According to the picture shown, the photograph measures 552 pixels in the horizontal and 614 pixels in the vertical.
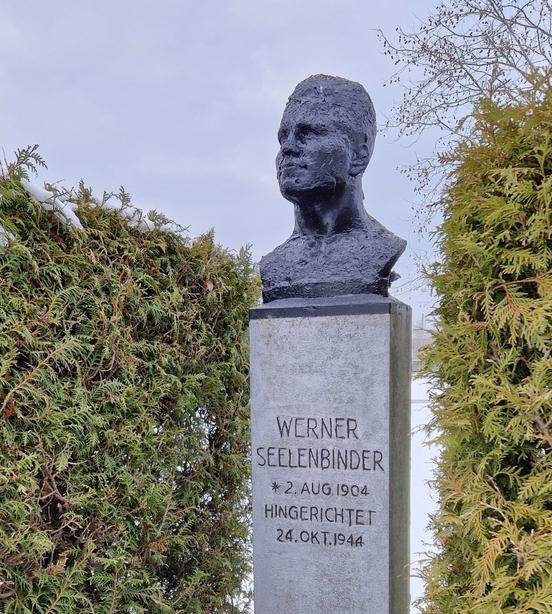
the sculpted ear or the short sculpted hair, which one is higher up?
the short sculpted hair

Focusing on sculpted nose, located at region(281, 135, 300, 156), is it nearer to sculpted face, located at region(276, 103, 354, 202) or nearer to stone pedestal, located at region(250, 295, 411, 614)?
sculpted face, located at region(276, 103, 354, 202)

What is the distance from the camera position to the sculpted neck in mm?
2799

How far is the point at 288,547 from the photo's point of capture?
2705 mm

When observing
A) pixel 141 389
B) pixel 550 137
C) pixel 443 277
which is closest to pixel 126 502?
pixel 141 389

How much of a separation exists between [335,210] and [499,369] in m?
1.20

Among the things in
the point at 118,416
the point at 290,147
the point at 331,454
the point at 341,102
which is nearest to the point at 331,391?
the point at 331,454

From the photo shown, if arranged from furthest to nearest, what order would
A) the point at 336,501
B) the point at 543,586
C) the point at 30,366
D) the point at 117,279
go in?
1. the point at 117,279
2. the point at 336,501
3. the point at 30,366
4. the point at 543,586

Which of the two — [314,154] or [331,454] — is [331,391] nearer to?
[331,454]

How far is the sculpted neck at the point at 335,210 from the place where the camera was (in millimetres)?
2799

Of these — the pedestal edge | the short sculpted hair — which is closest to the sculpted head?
the short sculpted hair

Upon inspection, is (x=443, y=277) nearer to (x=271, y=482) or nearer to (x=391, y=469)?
(x=391, y=469)

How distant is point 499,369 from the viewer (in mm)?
1937

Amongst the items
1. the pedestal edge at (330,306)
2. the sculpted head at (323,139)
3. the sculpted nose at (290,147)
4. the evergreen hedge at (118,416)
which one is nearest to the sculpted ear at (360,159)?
the sculpted head at (323,139)

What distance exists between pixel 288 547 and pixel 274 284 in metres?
1.23
